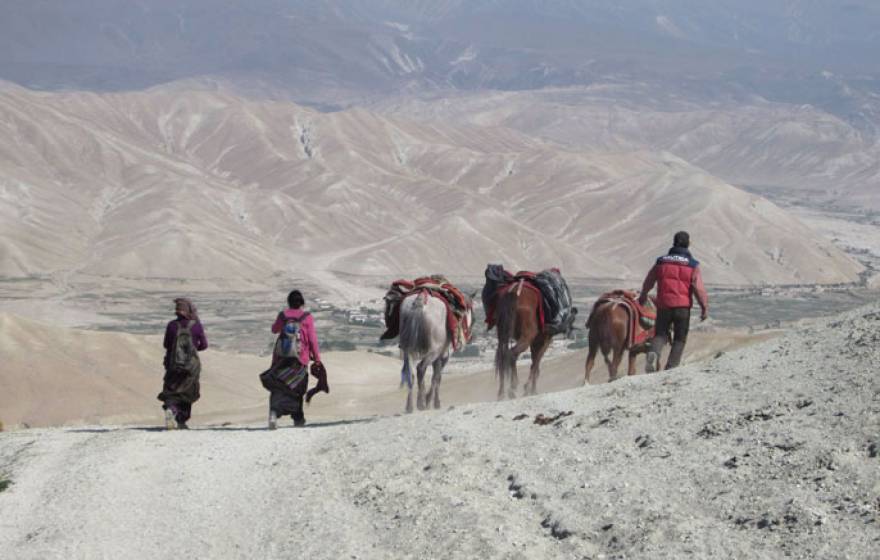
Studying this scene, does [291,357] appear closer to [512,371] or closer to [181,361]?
[181,361]

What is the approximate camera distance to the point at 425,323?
1695 centimetres

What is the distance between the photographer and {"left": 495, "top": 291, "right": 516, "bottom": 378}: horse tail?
61.3 ft

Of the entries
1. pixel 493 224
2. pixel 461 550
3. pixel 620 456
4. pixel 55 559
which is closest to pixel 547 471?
pixel 620 456

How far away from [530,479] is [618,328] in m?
7.93

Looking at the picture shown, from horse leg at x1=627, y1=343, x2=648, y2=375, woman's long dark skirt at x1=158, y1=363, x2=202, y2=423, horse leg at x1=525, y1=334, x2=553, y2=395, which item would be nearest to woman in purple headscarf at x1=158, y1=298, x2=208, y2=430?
woman's long dark skirt at x1=158, y1=363, x2=202, y2=423

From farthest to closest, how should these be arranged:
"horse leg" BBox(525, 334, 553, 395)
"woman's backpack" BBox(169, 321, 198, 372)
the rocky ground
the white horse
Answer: "horse leg" BBox(525, 334, 553, 395), the white horse, "woman's backpack" BBox(169, 321, 198, 372), the rocky ground

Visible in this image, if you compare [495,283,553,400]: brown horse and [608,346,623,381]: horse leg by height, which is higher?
[495,283,553,400]: brown horse

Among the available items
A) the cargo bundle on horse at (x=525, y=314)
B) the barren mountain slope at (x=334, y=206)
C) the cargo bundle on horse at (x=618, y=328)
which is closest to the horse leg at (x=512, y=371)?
the cargo bundle on horse at (x=525, y=314)

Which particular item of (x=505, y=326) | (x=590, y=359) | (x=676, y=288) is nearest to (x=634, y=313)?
(x=590, y=359)

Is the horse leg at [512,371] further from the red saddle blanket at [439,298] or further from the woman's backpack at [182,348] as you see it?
the woman's backpack at [182,348]

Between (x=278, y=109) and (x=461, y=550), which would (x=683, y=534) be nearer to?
(x=461, y=550)

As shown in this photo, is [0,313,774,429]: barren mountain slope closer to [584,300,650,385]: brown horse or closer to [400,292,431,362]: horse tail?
[584,300,650,385]: brown horse

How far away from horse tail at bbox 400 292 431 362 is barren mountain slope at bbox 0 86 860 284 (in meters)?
88.6

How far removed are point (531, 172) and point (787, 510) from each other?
157m
